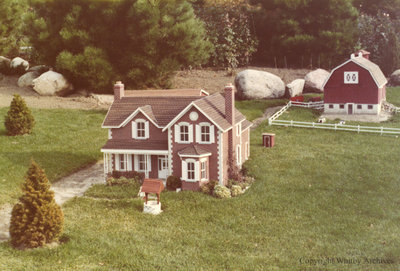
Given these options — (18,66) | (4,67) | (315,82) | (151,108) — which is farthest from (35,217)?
(4,67)

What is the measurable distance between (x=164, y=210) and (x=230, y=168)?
5.66 meters

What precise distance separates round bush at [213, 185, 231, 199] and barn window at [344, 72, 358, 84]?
2009cm

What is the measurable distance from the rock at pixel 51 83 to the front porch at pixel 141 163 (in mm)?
21517

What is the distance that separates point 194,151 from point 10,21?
38525 millimetres

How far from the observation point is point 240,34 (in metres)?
65.0

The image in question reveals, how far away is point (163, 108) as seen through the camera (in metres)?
32.4

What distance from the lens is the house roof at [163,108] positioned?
31.0m

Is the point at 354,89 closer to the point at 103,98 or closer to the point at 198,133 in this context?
the point at 198,133

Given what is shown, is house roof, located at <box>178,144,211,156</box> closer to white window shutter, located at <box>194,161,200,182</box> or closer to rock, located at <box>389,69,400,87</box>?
white window shutter, located at <box>194,161,200,182</box>

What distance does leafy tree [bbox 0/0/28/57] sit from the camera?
58.5m

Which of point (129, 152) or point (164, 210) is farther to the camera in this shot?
point (129, 152)

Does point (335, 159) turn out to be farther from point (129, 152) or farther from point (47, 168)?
point (47, 168)

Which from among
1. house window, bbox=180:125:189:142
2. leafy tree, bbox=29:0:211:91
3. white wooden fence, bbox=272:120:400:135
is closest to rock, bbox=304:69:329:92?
leafy tree, bbox=29:0:211:91

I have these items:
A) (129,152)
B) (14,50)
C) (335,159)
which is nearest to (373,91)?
(335,159)
